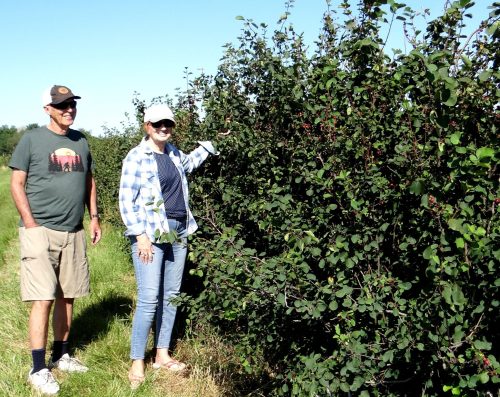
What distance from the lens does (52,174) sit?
12.7 feet

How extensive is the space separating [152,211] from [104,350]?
5.05 feet

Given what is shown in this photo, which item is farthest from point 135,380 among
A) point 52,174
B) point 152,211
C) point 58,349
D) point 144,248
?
point 52,174

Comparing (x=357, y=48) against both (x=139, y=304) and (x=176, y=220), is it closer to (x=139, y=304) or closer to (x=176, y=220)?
(x=176, y=220)

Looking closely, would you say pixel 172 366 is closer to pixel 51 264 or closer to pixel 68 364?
pixel 68 364

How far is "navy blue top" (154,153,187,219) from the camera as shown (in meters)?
3.66

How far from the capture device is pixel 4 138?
110 meters

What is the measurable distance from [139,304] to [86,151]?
134 cm

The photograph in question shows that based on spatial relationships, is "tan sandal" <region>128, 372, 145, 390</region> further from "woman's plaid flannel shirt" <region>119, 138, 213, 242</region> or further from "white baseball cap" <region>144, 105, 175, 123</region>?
"white baseball cap" <region>144, 105, 175, 123</region>

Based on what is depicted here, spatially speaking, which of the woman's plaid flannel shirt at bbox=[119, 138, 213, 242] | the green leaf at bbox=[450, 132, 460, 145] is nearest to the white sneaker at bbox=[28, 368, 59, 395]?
the woman's plaid flannel shirt at bbox=[119, 138, 213, 242]

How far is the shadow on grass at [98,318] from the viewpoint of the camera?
4758 mm

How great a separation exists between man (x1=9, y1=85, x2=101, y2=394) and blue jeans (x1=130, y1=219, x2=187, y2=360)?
645 mm

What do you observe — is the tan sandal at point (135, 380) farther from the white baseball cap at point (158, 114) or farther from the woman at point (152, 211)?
the white baseball cap at point (158, 114)

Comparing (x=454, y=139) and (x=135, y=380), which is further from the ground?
(x=454, y=139)

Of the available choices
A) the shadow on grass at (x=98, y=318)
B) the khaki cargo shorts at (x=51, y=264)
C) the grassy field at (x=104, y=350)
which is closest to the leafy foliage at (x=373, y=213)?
the grassy field at (x=104, y=350)
